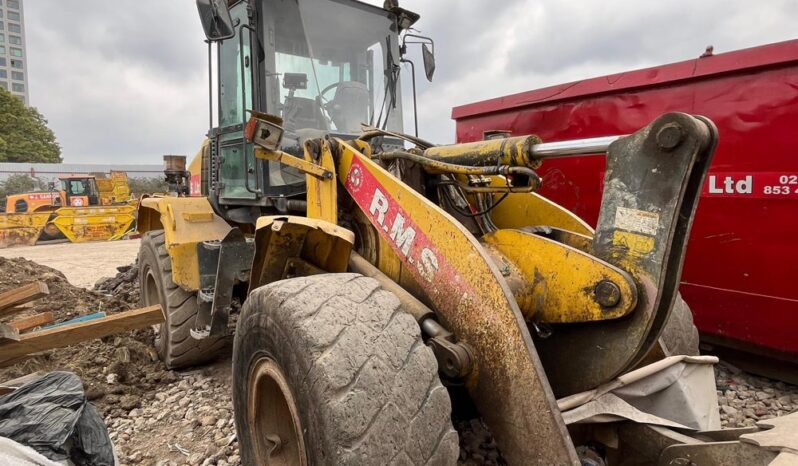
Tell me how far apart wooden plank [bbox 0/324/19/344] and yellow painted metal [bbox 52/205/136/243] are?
16.4 metres

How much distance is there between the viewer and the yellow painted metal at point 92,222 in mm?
17078

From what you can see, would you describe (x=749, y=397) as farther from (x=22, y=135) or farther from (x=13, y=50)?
(x=13, y=50)

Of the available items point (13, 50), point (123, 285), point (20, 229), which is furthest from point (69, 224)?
point (13, 50)

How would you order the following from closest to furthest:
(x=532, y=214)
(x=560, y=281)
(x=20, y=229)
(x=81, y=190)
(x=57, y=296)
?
1. (x=560, y=281)
2. (x=532, y=214)
3. (x=57, y=296)
4. (x=20, y=229)
5. (x=81, y=190)

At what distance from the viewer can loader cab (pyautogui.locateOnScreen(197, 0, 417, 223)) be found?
11.7ft

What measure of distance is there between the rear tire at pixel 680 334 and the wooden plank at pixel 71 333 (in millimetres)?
3081

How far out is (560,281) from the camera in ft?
6.66

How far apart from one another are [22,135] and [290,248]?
158 ft


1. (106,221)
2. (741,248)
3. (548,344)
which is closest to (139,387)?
(548,344)

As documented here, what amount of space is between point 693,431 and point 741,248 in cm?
270

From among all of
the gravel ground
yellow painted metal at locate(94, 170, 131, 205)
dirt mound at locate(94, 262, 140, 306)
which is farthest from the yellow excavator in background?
dirt mound at locate(94, 262, 140, 306)

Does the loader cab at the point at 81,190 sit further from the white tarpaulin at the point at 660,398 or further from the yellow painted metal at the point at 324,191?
the white tarpaulin at the point at 660,398

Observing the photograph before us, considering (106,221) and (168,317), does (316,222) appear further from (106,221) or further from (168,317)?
(106,221)

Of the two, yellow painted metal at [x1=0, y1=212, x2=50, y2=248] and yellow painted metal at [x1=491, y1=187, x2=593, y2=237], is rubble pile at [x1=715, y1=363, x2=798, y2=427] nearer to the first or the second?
yellow painted metal at [x1=491, y1=187, x2=593, y2=237]
